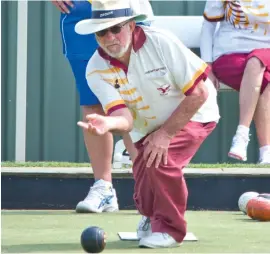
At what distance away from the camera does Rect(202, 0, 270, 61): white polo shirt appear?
24.5 ft

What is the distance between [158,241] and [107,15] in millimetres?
1029

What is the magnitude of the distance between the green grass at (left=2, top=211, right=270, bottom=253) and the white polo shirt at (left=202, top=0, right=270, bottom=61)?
4.75 feet

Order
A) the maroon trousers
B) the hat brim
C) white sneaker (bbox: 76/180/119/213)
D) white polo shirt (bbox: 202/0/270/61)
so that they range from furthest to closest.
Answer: white polo shirt (bbox: 202/0/270/61)
white sneaker (bbox: 76/180/119/213)
the maroon trousers
the hat brim

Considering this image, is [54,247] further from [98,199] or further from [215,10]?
[215,10]

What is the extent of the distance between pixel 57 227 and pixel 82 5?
1447 millimetres

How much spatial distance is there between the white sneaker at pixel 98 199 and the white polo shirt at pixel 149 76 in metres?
1.45

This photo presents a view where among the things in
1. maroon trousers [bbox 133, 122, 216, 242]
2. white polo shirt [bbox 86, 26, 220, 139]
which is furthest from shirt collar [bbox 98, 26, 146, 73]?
maroon trousers [bbox 133, 122, 216, 242]

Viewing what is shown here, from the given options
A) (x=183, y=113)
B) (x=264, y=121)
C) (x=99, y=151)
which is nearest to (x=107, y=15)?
(x=183, y=113)

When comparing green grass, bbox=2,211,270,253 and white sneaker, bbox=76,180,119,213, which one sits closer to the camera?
green grass, bbox=2,211,270,253

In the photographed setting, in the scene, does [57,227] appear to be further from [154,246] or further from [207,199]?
[207,199]

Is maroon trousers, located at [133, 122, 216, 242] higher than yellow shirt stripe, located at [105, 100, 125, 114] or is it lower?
lower

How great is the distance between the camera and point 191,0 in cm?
881

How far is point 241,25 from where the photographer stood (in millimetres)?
7551

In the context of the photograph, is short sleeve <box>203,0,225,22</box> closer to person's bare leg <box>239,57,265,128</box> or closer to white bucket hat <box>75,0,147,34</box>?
person's bare leg <box>239,57,265,128</box>
